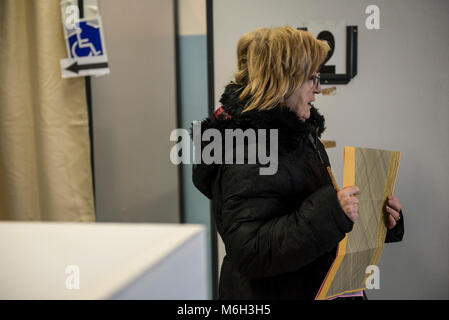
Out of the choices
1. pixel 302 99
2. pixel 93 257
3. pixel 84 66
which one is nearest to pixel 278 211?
pixel 302 99

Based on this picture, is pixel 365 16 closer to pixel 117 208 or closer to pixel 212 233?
pixel 212 233

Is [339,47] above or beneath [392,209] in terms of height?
above

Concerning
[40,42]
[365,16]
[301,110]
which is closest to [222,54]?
[365,16]

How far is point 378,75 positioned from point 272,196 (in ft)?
3.43

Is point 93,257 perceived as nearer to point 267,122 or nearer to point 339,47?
point 267,122

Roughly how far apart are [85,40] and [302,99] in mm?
881

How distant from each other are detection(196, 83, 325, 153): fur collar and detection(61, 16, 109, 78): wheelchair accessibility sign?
698mm

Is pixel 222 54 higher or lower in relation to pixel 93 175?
higher

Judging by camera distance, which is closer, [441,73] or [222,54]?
[441,73]

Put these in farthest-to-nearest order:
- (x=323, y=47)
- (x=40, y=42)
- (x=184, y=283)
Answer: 1. (x=40, y=42)
2. (x=323, y=47)
3. (x=184, y=283)

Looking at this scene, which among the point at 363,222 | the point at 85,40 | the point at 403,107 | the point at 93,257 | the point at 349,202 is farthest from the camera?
the point at 403,107

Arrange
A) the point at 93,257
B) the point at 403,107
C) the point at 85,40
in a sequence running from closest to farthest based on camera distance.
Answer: the point at 93,257, the point at 85,40, the point at 403,107

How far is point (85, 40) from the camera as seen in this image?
140 centimetres
